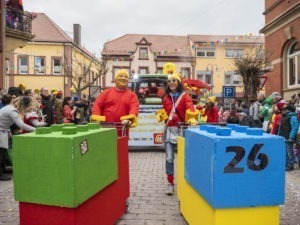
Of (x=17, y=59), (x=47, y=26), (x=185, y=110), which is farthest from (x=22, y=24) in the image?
(x=47, y=26)

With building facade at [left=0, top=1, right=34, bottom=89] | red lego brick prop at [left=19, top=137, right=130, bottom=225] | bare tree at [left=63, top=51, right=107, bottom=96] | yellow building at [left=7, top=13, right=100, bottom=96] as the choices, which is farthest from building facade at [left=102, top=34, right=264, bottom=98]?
red lego brick prop at [left=19, top=137, right=130, bottom=225]

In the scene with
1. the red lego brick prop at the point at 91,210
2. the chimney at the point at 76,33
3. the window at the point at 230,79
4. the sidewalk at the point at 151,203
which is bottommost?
the sidewalk at the point at 151,203

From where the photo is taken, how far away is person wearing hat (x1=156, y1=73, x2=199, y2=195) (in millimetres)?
5812

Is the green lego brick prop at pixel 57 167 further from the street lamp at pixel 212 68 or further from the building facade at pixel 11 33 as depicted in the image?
the street lamp at pixel 212 68

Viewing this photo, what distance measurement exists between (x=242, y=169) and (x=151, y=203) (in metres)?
2.32

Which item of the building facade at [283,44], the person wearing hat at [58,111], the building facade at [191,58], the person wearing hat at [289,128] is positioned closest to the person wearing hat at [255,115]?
the person wearing hat at [289,128]

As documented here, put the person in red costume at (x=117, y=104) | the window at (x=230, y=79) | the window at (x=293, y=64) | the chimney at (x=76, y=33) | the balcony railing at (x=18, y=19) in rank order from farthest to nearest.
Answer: the chimney at (x=76, y=33)
the window at (x=230, y=79)
the balcony railing at (x=18, y=19)
the window at (x=293, y=64)
the person in red costume at (x=117, y=104)

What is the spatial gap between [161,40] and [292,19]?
33.3 metres

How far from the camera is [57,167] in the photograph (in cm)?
324

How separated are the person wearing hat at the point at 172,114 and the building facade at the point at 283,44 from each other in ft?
37.2

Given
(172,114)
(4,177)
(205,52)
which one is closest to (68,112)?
(4,177)

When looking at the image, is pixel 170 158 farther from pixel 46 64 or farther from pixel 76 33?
pixel 76 33

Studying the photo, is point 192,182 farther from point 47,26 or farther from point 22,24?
point 47,26

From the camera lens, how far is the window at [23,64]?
128 ft
